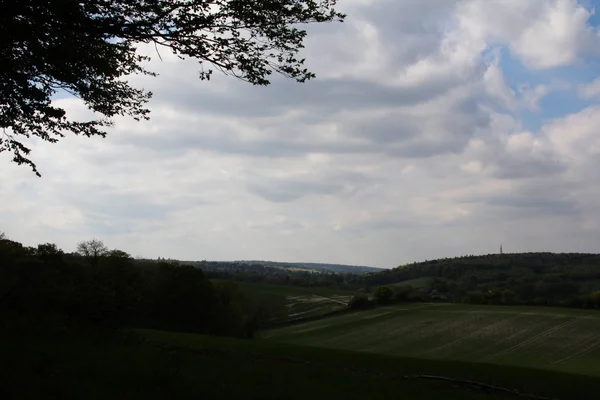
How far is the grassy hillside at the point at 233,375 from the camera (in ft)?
33.4

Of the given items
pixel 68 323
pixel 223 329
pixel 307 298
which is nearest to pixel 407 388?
pixel 68 323

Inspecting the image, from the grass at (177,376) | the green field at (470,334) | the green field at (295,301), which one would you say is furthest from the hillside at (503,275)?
the grass at (177,376)

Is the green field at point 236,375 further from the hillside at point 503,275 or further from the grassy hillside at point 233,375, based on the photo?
the hillside at point 503,275

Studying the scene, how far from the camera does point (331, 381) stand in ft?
48.7

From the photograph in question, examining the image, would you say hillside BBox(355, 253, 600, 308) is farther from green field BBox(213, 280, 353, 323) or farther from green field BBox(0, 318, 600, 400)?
green field BBox(0, 318, 600, 400)

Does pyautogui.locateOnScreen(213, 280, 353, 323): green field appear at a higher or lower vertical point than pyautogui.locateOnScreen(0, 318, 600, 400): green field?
lower

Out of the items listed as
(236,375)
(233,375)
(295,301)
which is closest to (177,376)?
(233,375)

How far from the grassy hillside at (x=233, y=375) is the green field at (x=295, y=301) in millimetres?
54015

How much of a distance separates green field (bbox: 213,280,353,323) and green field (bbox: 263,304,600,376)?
22.8 ft

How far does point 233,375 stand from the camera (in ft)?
44.5

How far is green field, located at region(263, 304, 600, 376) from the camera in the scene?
47125 millimetres

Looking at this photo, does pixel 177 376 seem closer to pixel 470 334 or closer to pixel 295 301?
pixel 470 334

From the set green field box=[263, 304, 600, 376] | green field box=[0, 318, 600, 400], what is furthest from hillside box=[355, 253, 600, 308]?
green field box=[0, 318, 600, 400]

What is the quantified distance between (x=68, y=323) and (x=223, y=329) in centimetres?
2999
